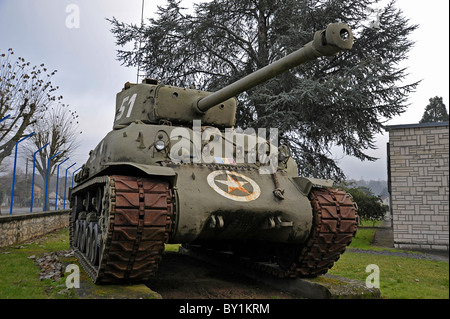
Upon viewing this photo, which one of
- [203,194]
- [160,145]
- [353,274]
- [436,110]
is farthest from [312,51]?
[436,110]

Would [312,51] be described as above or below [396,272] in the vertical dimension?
above

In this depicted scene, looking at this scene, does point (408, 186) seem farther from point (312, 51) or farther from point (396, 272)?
point (312, 51)

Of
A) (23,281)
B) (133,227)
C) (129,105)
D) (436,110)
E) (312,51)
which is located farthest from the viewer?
(436,110)

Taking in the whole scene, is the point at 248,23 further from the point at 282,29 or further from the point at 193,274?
the point at 193,274

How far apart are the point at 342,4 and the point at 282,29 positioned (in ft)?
8.80

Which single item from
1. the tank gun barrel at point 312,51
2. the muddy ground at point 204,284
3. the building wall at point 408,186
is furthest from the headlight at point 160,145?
the building wall at point 408,186

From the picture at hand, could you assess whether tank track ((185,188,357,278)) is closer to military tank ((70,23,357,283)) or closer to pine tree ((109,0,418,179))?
military tank ((70,23,357,283))

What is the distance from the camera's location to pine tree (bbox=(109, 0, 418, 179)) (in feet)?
49.6

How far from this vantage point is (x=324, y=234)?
5.86 m

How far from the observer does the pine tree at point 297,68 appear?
49.6ft

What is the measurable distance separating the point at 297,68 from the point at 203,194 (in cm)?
1179

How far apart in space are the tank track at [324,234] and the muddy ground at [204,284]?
0.47 metres

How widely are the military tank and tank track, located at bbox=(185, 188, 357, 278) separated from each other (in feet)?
0.05
